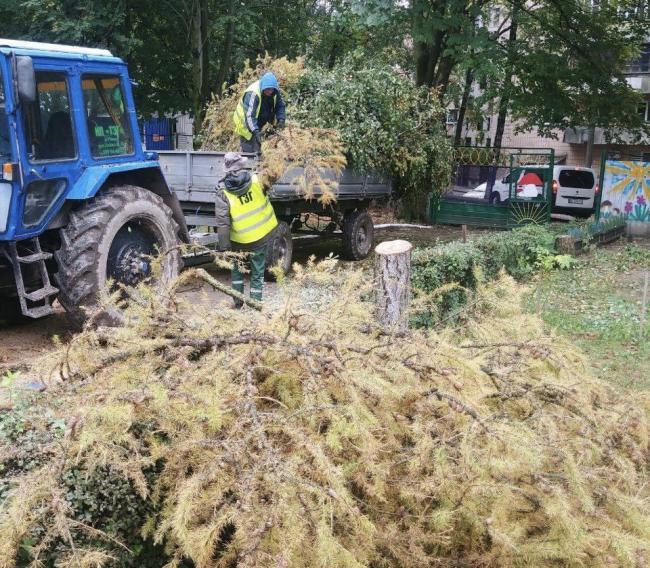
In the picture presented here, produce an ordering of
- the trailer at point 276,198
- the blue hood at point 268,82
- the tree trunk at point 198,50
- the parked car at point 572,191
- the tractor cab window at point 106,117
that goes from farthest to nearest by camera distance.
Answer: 1. the parked car at point 572,191
2. the tree trunk at point 198,50
3. the trailer at point 276,198
4. the blue hood at point 268,82
5. the tractor cab window at point 106,117

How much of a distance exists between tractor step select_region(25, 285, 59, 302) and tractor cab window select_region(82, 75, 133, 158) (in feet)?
4.44

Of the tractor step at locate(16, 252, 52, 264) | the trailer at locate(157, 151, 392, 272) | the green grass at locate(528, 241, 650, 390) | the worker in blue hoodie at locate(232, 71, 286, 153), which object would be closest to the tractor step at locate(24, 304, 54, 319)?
the tractor step at locate(16, 252, 52, 264)

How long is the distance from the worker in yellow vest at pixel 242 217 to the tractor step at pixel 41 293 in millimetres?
1722

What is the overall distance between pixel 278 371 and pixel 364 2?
11.6 meters

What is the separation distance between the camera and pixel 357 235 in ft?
37.3

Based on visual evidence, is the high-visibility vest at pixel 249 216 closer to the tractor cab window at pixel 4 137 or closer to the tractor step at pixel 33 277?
the tractor step at pixel 33 277

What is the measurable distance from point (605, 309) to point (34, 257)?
6987 millimetres

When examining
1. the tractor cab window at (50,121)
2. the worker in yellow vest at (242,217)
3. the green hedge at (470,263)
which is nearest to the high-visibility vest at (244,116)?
the worker in yellow vest at (242,217)

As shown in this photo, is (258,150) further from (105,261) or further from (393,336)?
(393,336)

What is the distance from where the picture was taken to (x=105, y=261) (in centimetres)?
621

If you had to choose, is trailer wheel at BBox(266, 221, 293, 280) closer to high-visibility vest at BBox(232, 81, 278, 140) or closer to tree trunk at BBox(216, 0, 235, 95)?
high-visibility vest at BBox(232, 81, 278, 140)

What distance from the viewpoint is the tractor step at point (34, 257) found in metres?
5.81

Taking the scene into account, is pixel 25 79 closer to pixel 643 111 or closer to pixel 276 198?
pixel 276 198

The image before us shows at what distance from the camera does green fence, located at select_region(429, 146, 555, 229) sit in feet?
54.1
